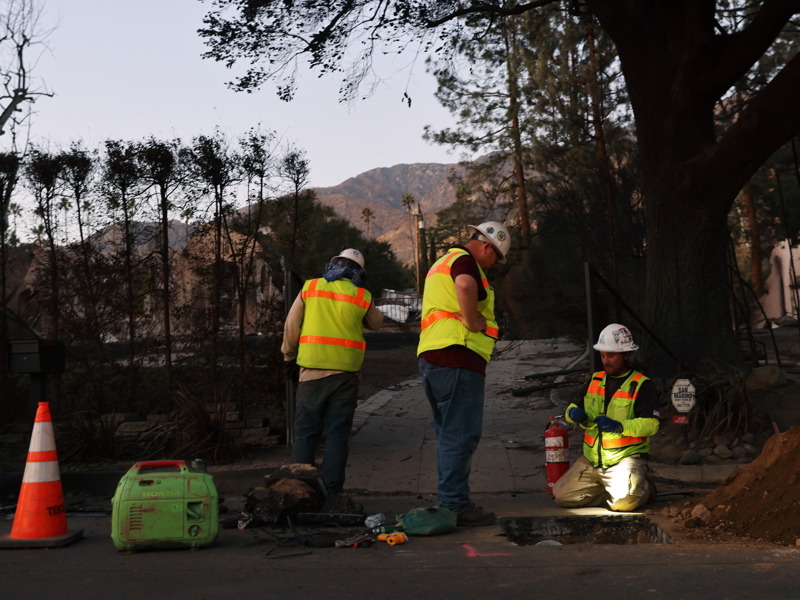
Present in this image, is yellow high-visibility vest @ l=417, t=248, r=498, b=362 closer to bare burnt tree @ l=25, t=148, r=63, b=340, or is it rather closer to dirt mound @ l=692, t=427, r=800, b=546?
dirt mound @ l=692, t=427, r=800, b=546

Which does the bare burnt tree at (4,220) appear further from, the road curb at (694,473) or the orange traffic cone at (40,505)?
the road curb at (694,473)

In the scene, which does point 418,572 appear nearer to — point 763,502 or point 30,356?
point 763,502

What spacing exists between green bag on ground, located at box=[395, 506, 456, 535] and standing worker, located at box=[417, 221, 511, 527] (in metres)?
0.13

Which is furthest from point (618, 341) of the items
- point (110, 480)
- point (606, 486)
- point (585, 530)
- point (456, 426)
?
point (110, 480)

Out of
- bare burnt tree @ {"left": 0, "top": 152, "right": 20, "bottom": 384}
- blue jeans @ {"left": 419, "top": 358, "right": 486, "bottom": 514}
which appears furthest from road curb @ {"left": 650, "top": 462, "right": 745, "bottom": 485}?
bare burnt tree @ {"left": 0, "top": 152, "right": 20, "bottom": 384}

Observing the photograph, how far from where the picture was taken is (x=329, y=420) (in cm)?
615

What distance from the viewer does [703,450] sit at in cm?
752

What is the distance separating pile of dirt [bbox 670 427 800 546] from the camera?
4926 millimetres

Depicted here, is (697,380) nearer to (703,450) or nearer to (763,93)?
(703,450)

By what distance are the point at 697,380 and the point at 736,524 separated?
332 centimetres

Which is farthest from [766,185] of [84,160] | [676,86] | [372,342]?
[84,160]

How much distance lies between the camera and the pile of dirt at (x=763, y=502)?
4.93 m

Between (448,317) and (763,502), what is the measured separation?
7.98 ft

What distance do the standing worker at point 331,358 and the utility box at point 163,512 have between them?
1.24 meters
